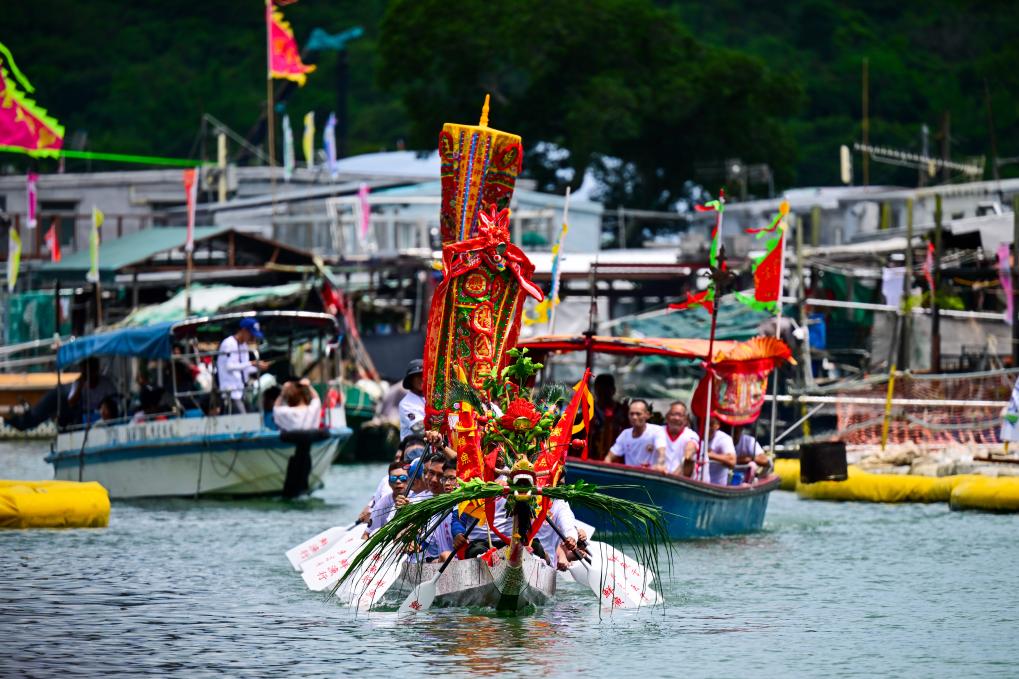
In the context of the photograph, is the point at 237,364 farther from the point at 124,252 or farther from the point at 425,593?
the point at 124,252

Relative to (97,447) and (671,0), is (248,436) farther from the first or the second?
(671,0)

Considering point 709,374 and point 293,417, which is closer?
point 709,374

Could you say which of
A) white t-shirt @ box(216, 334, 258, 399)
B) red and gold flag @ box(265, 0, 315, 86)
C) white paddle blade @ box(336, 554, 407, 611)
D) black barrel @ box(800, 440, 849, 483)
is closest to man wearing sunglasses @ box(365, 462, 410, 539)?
white paddle blade @ box(336, 554, 407, 611)

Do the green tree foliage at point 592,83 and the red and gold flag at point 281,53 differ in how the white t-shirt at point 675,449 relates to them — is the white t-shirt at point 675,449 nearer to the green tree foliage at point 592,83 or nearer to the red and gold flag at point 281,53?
the red and gold flag at point 281,53

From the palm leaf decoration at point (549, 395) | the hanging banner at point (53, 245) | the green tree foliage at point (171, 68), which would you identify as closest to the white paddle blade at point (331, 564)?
the palm leaf decoration at point (549, 395)

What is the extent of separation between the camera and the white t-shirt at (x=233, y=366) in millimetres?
27609

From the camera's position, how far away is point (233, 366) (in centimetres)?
2780

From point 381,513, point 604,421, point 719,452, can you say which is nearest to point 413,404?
point 381,513

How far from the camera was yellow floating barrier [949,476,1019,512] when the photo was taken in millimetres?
25656

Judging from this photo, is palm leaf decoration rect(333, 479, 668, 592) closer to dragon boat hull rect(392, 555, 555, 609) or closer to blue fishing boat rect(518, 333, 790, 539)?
dragon boat hull rect(392, 555, 555, 609)

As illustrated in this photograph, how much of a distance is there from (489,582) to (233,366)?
40.8 feet

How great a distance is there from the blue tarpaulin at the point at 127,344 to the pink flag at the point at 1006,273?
1511 cm

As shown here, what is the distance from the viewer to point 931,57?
7269 centimetres

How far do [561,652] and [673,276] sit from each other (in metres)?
26.9
